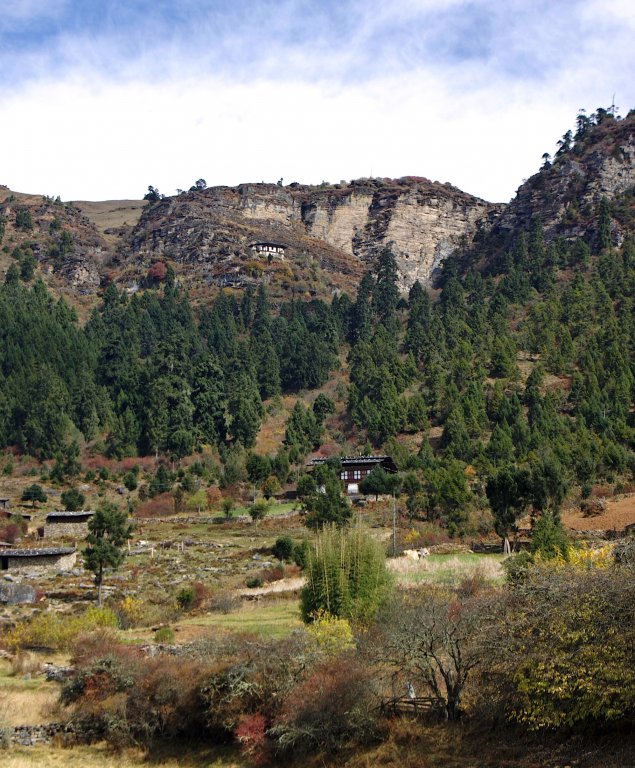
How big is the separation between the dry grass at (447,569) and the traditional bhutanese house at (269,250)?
111 meters

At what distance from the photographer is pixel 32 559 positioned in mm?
56000

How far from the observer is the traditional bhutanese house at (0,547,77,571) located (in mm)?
55625

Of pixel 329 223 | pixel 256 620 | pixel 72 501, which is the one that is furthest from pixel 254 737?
pixel 329 223

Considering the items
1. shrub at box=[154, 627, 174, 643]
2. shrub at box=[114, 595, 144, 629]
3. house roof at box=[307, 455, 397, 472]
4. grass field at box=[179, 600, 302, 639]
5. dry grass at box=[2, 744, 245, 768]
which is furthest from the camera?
house roof at box=[307, 455, 397, 472]

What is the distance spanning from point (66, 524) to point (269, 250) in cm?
9903

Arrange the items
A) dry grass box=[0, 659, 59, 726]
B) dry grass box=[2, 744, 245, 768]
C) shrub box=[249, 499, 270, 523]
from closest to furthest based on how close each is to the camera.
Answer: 1. dry grass box=[2, 744, 245, 768]
2. dry grass box=[0, 659, 59, 726]
3. shrub box=[249, 499, 270, 523]

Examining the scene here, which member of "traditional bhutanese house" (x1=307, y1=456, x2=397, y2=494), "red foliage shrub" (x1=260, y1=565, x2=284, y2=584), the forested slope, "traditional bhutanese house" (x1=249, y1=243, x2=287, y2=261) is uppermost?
"traditional bhutanese house" (x1=249, y1=243, x2=287, y2=261)

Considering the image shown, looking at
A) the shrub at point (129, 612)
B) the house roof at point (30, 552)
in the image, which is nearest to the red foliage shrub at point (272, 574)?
the shrub at point (129, 612)

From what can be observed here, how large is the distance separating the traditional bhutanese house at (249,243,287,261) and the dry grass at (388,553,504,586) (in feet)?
364

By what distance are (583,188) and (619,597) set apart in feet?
493

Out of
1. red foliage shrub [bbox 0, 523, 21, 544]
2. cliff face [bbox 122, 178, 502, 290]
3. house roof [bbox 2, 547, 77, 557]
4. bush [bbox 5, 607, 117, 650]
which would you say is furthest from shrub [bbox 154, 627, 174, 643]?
cliff face [bbox 122, 178, 502, 290]

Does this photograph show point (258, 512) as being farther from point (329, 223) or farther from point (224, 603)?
point (329, 223)

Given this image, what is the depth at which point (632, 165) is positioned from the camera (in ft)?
530

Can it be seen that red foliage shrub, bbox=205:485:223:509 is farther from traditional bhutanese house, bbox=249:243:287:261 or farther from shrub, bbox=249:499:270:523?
traditional bhutanese house, bbox=249:243:287:261
